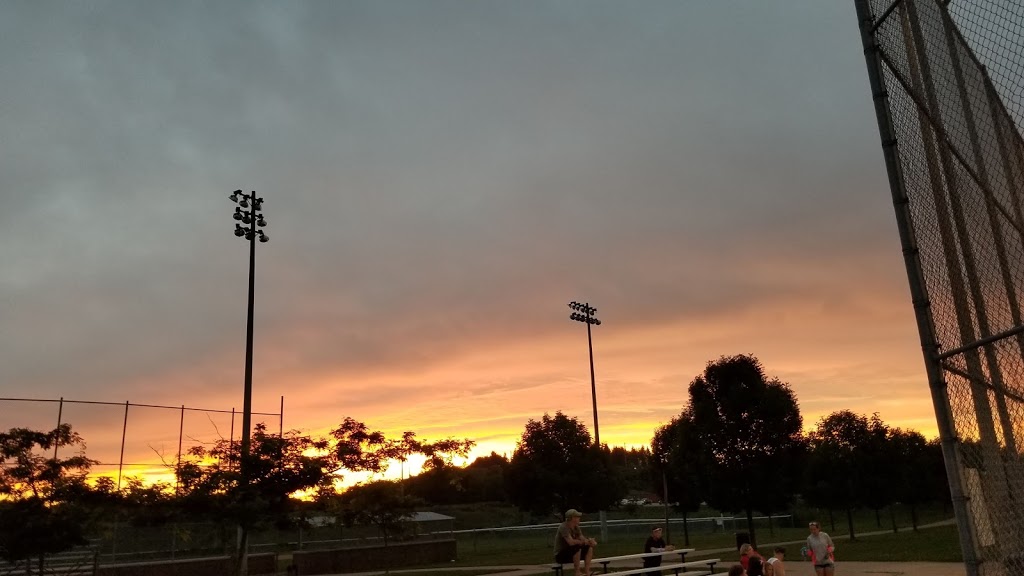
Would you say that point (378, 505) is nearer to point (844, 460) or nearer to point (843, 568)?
point (843, 568)

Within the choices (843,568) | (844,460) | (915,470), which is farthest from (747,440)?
(915,470)

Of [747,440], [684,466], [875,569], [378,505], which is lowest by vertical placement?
[875,569]

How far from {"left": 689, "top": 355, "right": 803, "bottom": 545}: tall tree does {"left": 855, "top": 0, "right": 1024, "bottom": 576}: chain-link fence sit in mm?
23006

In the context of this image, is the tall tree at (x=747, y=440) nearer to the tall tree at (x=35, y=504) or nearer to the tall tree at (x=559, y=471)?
the tall tree at (x=559, y=471)

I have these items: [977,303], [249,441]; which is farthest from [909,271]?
[249,441]

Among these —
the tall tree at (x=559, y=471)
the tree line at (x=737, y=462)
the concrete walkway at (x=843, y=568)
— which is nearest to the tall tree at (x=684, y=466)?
the tree line at (x=737, y=462)

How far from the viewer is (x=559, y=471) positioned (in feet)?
124

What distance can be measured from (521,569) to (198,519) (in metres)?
10.5

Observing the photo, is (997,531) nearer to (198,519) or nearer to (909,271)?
(909,271)

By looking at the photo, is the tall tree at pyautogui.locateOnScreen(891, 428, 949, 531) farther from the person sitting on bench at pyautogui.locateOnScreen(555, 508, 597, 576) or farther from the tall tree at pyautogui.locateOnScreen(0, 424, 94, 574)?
the tall tree at pyautogui.locateOnScreen(0, 424, 94, 574)

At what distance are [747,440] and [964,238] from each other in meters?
23.4

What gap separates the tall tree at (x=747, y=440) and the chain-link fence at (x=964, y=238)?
75.5 ft

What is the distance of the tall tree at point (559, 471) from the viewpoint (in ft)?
123

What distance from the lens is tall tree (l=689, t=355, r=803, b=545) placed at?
89.2 feet
